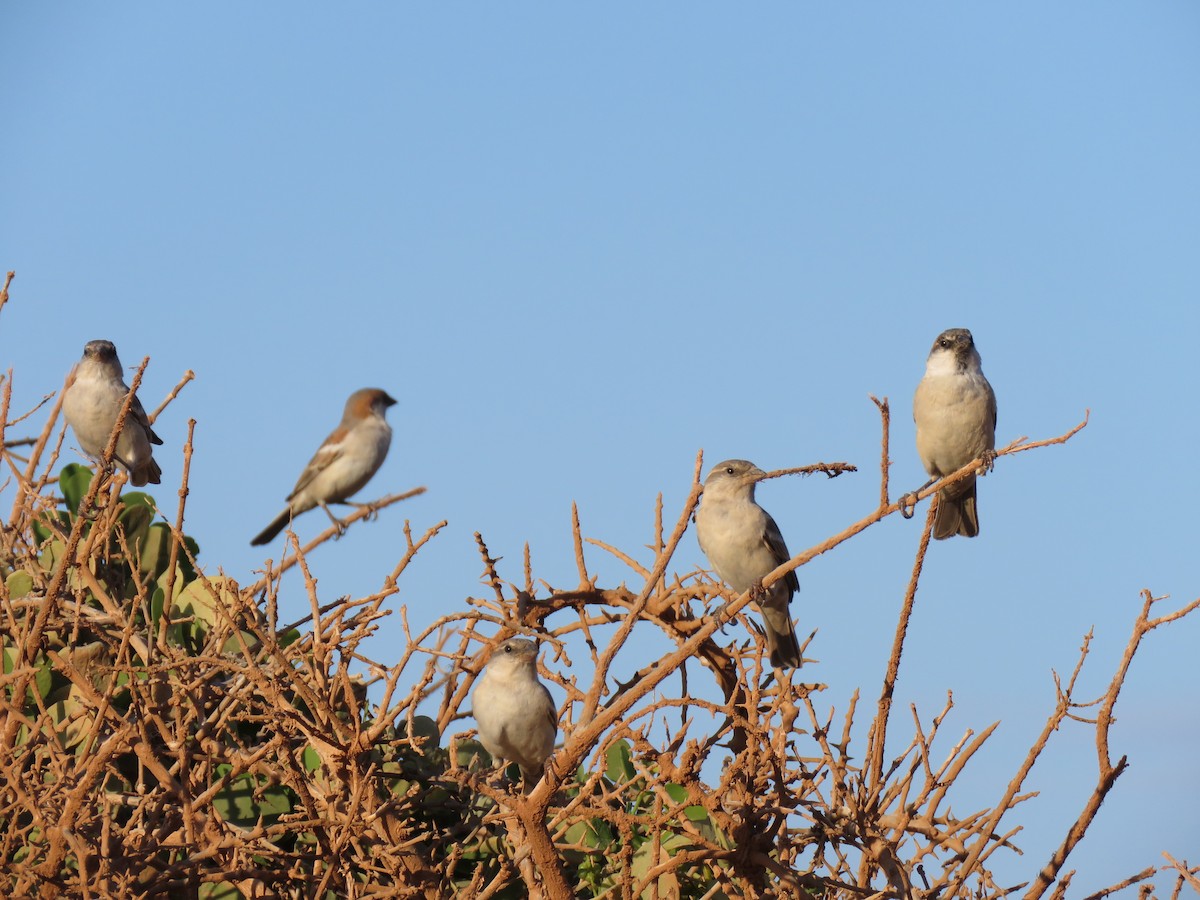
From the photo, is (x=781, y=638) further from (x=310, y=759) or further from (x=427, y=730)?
(x=310, y=759)

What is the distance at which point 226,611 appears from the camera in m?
3.90

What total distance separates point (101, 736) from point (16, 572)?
80 cm

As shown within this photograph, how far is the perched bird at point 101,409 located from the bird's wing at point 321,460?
2.60ft

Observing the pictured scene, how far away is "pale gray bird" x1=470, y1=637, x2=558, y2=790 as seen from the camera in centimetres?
527

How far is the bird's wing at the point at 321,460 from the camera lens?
Result: 7160mm

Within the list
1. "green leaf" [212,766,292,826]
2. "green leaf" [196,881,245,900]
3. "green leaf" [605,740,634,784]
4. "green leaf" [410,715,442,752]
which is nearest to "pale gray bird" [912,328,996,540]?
"green leaf" [605,740,634,784]

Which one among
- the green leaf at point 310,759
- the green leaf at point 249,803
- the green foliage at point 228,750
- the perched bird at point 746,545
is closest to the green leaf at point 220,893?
the green foliage at point 228,750

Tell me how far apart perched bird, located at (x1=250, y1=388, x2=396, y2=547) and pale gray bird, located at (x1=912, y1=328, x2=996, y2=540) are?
2857mm

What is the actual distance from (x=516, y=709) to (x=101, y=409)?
2.98 metres

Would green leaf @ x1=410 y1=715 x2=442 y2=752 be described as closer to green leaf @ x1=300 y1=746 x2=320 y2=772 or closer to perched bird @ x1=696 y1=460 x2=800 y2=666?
green leaf @ x1=300 y1=746 x2=320 y2=772

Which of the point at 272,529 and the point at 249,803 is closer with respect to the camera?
the point at 249,803

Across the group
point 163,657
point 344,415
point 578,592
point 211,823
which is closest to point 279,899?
point 211,823

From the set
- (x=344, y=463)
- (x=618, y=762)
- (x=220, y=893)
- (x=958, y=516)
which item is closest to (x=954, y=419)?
(x=958, y=516)

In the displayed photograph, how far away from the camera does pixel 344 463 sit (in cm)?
712
